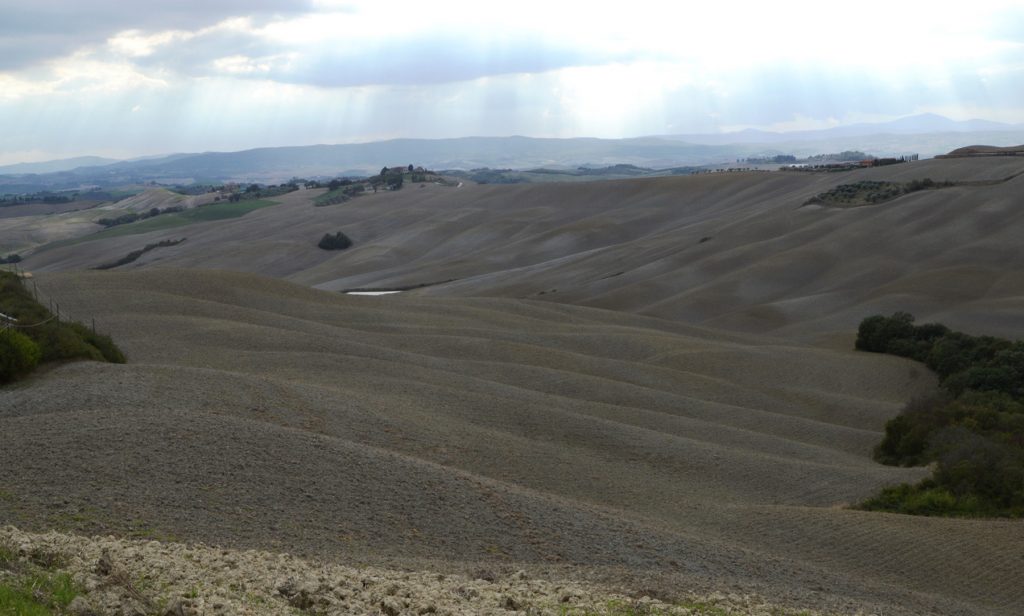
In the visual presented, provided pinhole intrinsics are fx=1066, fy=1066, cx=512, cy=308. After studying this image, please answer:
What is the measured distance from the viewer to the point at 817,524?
68.3ft

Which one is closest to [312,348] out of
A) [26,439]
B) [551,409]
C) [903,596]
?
[551,409]

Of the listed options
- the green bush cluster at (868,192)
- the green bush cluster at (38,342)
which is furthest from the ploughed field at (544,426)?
the green bush cluster at (868,192)

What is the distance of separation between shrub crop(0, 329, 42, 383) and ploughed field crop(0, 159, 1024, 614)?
2.30 feet

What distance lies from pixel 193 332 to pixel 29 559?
24210mm

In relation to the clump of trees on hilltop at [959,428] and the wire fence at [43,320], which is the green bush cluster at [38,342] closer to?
the wire fence at [43,320]

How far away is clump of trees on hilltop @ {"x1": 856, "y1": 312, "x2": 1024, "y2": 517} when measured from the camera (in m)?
→ 23.5

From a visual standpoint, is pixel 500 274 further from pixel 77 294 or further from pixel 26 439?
pixel 26 439

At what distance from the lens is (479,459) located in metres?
23.3

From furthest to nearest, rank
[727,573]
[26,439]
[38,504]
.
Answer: [26,439], [727,573], [38,504]

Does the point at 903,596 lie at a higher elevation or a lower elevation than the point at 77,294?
lower

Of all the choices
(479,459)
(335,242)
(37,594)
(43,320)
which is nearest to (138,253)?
(335,242)

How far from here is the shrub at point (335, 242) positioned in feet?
385

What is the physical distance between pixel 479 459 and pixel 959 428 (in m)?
13.2

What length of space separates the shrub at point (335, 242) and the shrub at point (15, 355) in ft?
305
